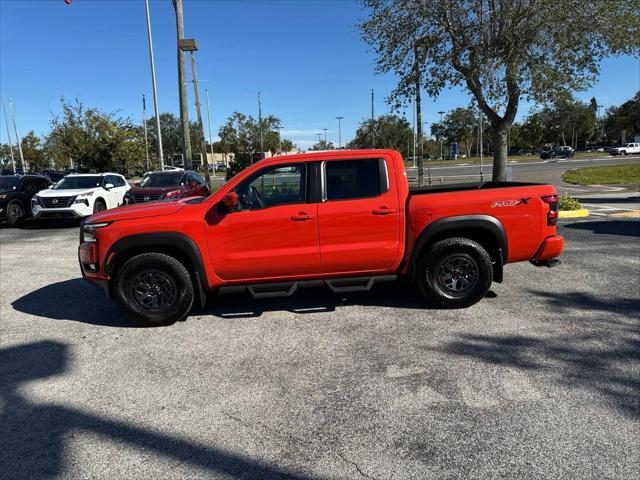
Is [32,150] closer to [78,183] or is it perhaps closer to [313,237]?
[78,183]

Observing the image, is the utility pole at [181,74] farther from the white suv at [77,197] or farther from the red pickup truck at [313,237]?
the red pickup truck at [313,237]

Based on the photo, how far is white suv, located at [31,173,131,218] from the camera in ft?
45.5

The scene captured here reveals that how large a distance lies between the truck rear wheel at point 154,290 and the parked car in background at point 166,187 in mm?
8632

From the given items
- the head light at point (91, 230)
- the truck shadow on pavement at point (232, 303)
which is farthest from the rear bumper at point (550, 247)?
the head light at point (91, 230)

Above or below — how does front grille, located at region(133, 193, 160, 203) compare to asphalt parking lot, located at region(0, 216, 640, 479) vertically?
above

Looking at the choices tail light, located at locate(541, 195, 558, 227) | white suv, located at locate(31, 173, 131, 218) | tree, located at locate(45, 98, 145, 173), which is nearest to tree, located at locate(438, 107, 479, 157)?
tree, located at locate(45, 98, 145, 173)

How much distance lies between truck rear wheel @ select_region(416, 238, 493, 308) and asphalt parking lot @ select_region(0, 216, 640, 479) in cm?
21

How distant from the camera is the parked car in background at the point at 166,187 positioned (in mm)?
13570

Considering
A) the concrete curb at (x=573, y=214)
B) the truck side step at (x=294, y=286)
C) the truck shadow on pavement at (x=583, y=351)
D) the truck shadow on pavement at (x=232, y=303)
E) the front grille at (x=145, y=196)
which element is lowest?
the truck shadow on pavement at (x=583, y=351)

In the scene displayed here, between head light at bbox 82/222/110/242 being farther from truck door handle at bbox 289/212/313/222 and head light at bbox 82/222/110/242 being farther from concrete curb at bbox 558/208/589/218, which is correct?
concrete curb at bbox 558/208/589/218

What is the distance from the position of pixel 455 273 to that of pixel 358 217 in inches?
52.0

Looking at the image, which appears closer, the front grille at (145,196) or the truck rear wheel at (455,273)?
the truck rear wheel at (455,273)

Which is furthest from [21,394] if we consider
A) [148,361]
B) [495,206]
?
[495,206]

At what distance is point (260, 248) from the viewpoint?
503 centimetres
